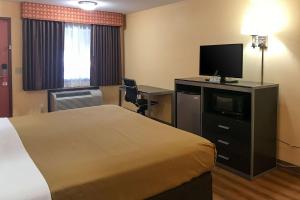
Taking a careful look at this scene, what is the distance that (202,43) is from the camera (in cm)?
434

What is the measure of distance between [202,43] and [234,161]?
6.51 feet

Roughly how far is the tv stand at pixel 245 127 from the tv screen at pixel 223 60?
0.21m

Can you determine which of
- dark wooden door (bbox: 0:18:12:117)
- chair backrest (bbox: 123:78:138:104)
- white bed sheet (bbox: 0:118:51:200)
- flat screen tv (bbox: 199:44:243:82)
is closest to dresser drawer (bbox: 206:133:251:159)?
flat screen tv (bbox: 199:44:243:82)

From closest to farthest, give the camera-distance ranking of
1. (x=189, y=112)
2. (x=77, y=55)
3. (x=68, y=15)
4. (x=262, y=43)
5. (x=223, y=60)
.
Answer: (x=262, y=43) < (x=223, y=60) < (x=189, y=112) < (x=68, y=15) < (x=77, y=55)

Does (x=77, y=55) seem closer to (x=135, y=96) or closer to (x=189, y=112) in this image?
(x=135, y=96)

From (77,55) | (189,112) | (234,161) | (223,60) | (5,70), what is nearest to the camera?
(234,161)

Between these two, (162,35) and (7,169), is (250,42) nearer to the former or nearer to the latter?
(162,35)

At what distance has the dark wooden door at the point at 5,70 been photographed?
4.93 m

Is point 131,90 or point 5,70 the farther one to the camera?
point 131,90

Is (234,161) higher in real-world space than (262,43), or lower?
lower

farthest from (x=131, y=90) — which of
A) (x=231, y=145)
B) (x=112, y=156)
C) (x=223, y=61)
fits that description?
(x=112, y=156)

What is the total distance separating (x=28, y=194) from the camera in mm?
1373

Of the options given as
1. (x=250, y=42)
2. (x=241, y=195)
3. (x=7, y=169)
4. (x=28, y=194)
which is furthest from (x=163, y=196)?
(x=250, y=42)

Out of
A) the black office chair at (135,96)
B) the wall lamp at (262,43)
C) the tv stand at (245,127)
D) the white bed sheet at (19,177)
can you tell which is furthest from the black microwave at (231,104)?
the white bed sheet at (19,177)
